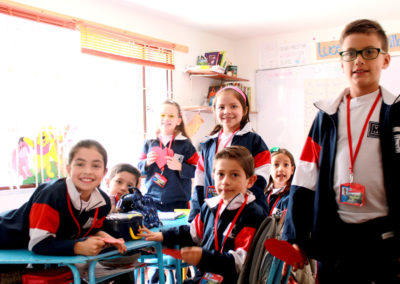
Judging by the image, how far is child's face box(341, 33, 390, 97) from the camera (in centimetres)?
133

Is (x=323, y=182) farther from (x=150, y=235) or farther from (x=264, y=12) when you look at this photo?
(x=264, y=12)

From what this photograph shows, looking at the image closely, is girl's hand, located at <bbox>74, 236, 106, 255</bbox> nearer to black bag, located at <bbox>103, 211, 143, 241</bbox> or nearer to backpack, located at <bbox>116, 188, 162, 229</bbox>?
black bag, located at <bbox>103, 211, 143, 241</bbox>

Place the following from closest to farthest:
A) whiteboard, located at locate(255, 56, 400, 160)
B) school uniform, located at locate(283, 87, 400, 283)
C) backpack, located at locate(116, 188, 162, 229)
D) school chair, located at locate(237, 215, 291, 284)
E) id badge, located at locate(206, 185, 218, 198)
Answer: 1. school uniform, located at locate(283, 87, 400, 283)
2. school chair, located at locate(237, 215, 291, 284)
3. backpack, located at locate(116, 188, 162, 229)
4. id badge, located at locate(206, 185, 218, 198)
5. whiteboard, located at locate(255, 56, 400, 160)

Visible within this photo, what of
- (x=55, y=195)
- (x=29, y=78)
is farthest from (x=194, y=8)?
(x=55, y=195)

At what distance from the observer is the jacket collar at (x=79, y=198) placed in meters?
1.73

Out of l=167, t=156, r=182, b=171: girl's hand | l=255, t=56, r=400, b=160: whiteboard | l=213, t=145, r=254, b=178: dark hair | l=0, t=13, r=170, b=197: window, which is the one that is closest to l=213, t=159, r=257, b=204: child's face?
l=213, t=145, r=254, b=178: dark hair

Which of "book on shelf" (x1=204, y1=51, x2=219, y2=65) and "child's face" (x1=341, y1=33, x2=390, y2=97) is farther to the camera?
"book on shelf" (x1=204, y1=51, x2=219, y2=65)

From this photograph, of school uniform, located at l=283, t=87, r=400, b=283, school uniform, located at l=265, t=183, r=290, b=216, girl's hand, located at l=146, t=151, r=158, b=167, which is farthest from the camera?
girl's hand, located at l=146, t=151, r=158, b=167

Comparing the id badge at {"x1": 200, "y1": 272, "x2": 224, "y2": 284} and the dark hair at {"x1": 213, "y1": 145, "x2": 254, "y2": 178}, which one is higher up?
the dark hair at {"x1": 213, "y1": 145, "x2": 254, "y2": 178}

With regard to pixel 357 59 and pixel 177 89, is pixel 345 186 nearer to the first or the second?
pixel 357 59

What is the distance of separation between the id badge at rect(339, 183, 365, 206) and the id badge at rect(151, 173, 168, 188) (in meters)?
1.90

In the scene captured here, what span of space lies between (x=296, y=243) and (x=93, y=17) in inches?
134

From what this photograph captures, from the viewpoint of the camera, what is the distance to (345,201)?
131 centimetres

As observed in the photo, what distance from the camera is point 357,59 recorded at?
1339 mm
